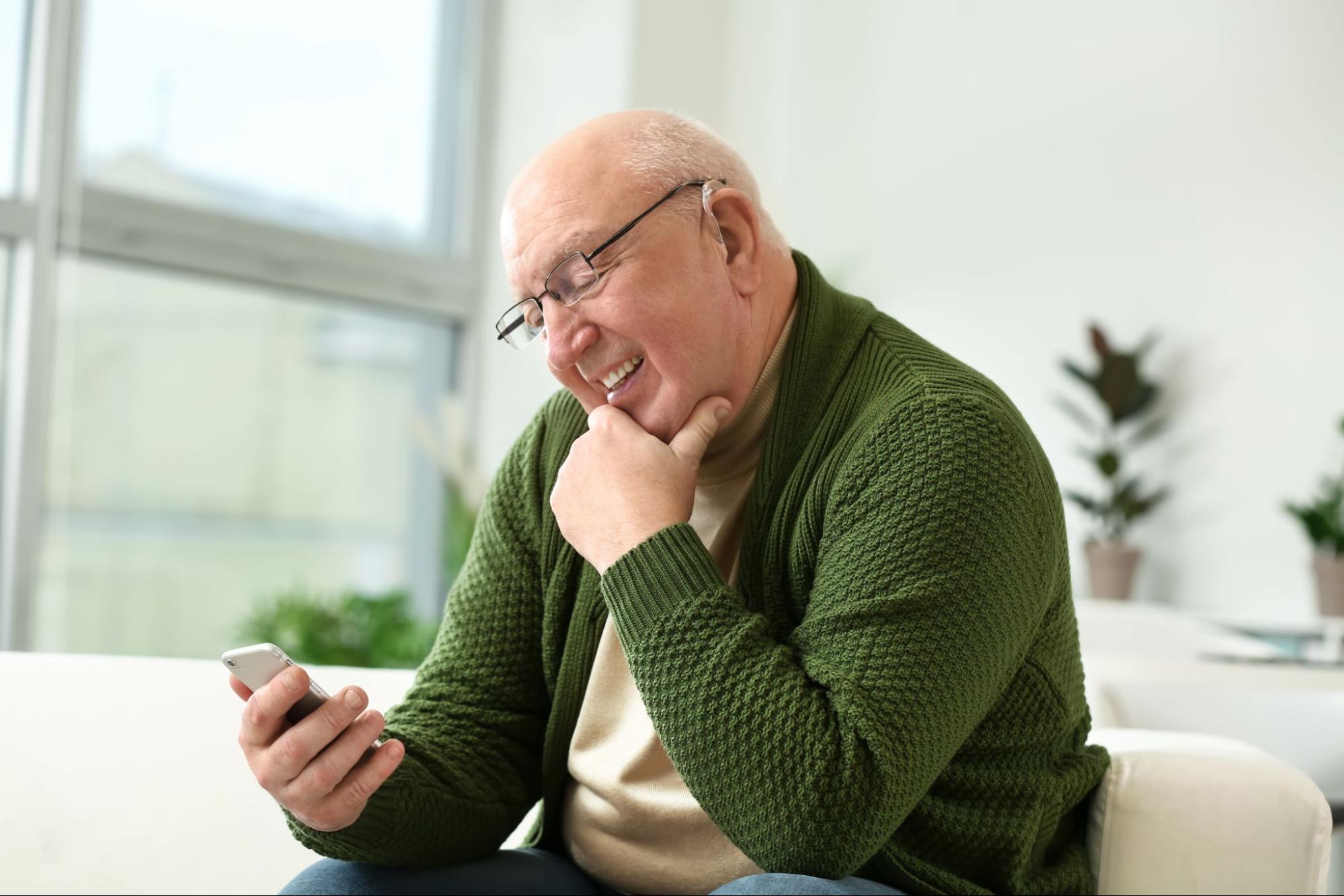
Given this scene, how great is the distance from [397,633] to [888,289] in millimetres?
2202

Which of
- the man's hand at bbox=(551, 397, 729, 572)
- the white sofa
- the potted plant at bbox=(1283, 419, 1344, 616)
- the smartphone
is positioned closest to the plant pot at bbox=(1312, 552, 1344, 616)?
the potted plant at bbox=(1283, 419, 1344, 616)

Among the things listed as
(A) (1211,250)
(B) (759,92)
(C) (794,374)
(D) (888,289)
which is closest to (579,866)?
(C) (794,374)

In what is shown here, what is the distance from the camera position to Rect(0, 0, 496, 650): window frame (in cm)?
364

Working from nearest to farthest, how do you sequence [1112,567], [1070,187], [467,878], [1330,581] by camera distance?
[467,878], [1330,581], [1112,567], [1070,187]

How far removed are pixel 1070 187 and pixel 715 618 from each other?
3.57 meters

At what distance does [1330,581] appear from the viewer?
3.31 metres

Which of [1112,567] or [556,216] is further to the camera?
[1112,567]

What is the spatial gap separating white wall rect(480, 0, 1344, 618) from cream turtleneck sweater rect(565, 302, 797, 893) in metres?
2.85

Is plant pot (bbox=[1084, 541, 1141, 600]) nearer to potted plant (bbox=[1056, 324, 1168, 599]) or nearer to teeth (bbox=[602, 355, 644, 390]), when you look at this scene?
potted plant (bbox=[1056, 324, 1168, 599])

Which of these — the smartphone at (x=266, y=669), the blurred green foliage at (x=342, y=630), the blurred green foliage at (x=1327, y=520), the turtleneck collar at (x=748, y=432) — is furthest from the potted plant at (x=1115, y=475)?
the smartphone at (x=266, y=669)

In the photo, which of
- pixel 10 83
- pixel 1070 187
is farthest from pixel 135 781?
pixel 1070 187

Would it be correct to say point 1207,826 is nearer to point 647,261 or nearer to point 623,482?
point 623,482

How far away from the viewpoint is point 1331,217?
3.57 metres

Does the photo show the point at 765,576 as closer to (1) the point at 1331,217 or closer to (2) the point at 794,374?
(2) the point at 794,374
